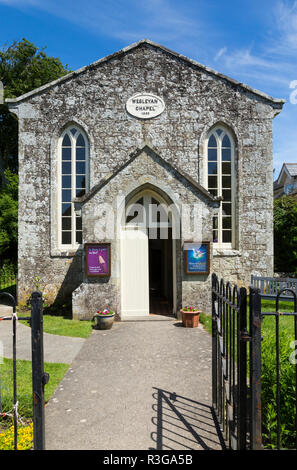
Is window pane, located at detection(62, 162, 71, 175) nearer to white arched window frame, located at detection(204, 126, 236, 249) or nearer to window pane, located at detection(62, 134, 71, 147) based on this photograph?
window pane, located at detection(62, 134, 71, 147)

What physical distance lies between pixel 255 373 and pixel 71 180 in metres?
10.00

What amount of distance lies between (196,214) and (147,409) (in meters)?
5.98

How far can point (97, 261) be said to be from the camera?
896 cm

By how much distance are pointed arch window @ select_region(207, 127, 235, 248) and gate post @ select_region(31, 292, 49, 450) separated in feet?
30.3

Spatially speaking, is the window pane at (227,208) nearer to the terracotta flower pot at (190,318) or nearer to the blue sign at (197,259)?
the blue sign at (197,259)

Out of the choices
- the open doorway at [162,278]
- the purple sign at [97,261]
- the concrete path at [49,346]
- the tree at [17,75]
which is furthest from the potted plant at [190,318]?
the tree at [17,75]

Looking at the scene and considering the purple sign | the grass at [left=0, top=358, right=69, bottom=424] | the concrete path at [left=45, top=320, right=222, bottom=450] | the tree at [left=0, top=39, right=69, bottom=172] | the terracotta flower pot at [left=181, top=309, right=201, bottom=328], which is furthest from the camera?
the tree at [left=0, top=39, right=69, bottom=172]

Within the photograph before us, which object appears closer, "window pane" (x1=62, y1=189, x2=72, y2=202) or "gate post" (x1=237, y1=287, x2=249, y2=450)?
"gate post" (x1=237, y1=287, x2=249, y2=450)

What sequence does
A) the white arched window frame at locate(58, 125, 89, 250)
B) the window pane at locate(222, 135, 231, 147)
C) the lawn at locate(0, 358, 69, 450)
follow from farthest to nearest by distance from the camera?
the window pane at locate(222, 135, 231, 147), the white arched window frame at locate(58, 125, 89, 250), the lawn at locate(0, 358, 69, 450)

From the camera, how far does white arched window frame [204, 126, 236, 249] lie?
36.9 feet

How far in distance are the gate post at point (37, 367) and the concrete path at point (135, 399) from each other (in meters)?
0.78

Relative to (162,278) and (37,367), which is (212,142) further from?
(37,367)

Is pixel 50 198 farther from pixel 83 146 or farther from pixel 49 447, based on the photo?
pixel 49 447

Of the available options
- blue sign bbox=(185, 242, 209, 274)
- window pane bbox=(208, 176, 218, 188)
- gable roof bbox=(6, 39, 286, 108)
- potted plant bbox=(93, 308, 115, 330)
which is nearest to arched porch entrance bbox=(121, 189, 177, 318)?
blue sign bbox=(185, 242, 209, 274)
